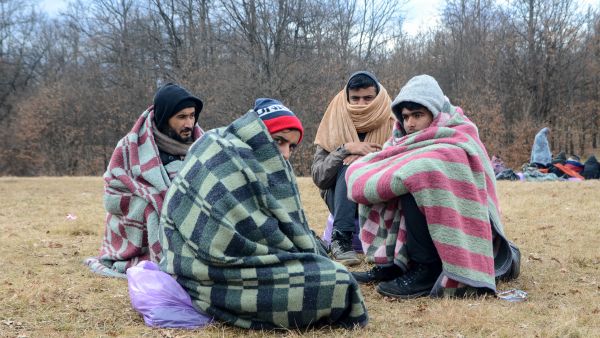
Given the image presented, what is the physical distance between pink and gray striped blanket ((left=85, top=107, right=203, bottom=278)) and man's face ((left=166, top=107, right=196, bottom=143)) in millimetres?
171

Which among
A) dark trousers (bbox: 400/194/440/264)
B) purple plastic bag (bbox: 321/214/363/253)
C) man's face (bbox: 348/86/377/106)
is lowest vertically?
purple plastic bag (bbox: 321/214/363/253)

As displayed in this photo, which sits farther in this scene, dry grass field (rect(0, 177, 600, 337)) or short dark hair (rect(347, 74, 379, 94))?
short dark hair (rect(347, 74, 379, 94))

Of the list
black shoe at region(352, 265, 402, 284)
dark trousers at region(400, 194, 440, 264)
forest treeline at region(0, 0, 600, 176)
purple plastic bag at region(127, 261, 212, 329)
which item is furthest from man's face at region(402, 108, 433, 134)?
forest treeline at region(0, 0, 600, 176)

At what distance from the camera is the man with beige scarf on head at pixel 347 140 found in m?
5.09

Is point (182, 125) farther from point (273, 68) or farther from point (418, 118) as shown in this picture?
point (273, 68)

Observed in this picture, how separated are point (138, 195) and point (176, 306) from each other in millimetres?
1496

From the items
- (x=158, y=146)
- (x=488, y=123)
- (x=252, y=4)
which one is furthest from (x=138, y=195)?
(x=488, y=123)

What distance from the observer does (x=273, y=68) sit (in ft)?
82.4

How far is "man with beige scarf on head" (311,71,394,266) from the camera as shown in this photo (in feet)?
16.7

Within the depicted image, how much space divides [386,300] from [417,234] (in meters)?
0.48

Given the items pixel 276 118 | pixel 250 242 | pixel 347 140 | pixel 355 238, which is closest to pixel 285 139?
pixel 276 118

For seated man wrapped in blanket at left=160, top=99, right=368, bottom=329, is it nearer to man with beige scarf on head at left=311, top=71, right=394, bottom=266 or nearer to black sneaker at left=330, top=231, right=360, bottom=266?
black sneaker at left=330, top=231, right=360, bottom=266

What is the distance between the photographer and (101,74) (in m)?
31.6

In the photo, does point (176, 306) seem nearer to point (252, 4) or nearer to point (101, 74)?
point (252, 4)
